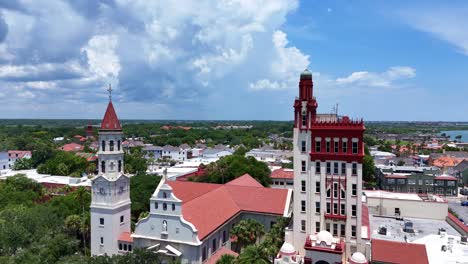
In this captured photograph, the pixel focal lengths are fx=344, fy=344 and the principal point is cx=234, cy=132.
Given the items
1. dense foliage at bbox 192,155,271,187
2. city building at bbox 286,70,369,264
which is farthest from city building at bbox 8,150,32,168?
→ city building at bbox 286,70,369,264

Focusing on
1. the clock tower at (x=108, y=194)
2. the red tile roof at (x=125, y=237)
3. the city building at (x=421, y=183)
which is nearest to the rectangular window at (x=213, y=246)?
the red tile roof at (x=125, y=237)

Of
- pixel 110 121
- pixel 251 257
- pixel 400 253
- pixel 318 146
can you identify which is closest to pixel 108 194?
pixel 110 121

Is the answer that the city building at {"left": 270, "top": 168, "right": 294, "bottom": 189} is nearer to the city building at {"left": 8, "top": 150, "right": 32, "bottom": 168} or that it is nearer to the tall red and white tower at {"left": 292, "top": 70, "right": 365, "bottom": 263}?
the tall red and white tower at {"left": 292, "top": 70, "right": 365, "bottom": 263}

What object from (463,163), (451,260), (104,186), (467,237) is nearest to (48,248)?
(104,186)

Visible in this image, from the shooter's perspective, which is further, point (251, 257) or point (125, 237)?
point (125, 237)

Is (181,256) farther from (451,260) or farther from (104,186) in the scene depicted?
(451,260)

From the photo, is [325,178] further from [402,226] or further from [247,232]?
[402,226]
